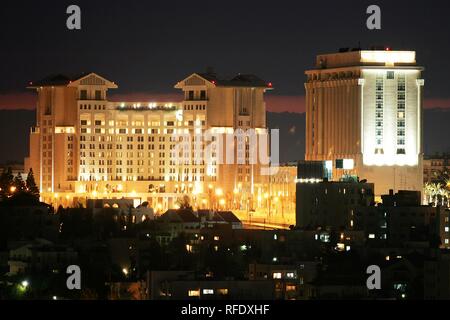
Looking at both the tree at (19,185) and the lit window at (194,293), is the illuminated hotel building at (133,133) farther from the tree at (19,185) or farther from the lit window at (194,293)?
the lit window at (194,293)

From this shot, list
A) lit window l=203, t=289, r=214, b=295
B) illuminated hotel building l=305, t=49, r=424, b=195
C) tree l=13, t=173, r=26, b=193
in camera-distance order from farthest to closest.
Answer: illuminated hotel building l=305, t=49, r=424, b=195, tree l=13, t=173, r=26, b=193, lit window l=203, t=289, r=214, b=295

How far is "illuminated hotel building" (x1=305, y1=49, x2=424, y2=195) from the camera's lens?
161375mm

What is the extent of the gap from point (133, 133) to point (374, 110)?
20730 mm

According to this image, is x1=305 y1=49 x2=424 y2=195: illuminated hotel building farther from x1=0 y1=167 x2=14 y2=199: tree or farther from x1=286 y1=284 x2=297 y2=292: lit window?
x1=286 y1=284 x2=297 y2=292: lit window

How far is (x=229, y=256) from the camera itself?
118750 millimetres

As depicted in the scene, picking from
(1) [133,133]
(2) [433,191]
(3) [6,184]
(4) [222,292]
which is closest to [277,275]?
(4) [222,292]

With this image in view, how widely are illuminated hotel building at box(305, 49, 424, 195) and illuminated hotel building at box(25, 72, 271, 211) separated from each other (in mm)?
9719

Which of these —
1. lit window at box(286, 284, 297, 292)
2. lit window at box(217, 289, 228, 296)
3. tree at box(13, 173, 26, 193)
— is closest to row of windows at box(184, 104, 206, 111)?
tree at box(13, 173, 26, 193)

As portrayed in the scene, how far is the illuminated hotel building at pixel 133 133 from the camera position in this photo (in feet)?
568

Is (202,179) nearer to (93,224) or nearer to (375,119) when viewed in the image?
(375,119)

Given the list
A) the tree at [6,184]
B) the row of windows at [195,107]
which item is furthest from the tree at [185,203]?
the tree at [6,184]

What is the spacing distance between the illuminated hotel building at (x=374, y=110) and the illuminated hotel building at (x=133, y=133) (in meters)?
9.72

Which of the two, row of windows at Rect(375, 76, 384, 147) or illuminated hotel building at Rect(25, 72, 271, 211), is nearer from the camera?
row of windows at Rect(375, 76, 384, 147)

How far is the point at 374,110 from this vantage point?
533 ft
